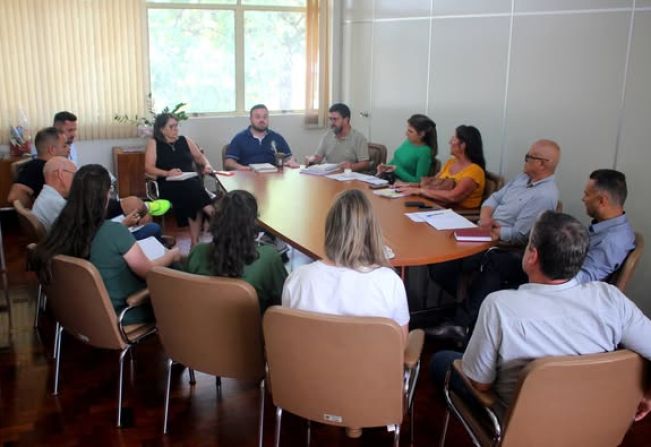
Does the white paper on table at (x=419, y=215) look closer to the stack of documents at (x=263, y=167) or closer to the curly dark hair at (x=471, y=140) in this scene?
the curly dark hair at (x=471, y=140)

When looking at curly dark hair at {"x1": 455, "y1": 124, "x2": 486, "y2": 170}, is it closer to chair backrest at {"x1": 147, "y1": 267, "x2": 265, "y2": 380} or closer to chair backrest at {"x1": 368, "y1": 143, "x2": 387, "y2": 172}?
chair backrest at {"x1": 368, "y1": 143, "x2": 387, "y2": 172}

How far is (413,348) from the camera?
2.34m

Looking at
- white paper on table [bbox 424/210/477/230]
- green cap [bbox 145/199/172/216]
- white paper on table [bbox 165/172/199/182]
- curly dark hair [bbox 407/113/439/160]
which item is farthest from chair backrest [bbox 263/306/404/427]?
curly dark hair [bbox 407/113/439/160]

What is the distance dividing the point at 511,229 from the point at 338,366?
70.8 inches

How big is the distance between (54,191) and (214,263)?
153 cm

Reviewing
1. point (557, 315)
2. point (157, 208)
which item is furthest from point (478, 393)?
point (157, 208)

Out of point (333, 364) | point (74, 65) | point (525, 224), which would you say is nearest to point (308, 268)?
point (333, 364)

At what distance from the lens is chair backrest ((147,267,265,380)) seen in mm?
2322

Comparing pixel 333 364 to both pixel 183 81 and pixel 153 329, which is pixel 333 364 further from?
pixel 183 81

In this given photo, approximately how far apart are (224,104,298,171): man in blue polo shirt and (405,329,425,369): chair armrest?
10.8 ft

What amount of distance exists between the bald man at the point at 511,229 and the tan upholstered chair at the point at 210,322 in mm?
1555

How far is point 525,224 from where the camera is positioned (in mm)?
3588

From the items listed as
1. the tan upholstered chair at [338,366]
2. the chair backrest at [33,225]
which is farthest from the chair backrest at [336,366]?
the chair backrest at [33,225]

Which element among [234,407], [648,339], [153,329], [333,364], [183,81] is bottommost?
[234,407]
